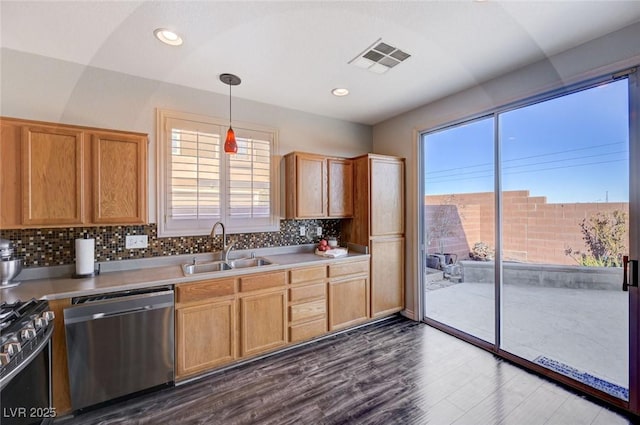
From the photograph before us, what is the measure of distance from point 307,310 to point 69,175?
2364mm

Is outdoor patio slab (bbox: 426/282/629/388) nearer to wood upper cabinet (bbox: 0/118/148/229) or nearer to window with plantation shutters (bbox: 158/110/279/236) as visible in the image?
window with plantation shutters (bbox: 158/110/279/236)

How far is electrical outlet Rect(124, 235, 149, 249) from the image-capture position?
2461mm

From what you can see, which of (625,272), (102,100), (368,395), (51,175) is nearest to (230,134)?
(102,100)

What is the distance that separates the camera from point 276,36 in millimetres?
1969

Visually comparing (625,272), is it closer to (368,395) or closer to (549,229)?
(549,229)

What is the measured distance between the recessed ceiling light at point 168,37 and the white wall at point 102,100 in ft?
1.82

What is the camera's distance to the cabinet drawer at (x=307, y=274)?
2739mm

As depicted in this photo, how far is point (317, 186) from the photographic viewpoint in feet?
10.7

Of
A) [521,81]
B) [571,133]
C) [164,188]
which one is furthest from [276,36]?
[571,133]

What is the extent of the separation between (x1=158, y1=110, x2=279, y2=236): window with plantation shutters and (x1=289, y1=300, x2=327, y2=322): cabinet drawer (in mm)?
998

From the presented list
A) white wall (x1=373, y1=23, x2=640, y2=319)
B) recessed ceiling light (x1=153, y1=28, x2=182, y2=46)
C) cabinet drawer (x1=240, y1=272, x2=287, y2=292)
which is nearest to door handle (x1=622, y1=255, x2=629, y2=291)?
white wall (x1=373, y1=23, x2=640, y2=319)

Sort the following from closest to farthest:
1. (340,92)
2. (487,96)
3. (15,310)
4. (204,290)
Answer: (15,310) < (204,290) < (487,96) < (340,92)

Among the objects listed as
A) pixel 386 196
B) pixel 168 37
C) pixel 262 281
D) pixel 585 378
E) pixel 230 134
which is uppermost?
pixel 168 37

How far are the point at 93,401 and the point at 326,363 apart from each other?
70.8 inches
